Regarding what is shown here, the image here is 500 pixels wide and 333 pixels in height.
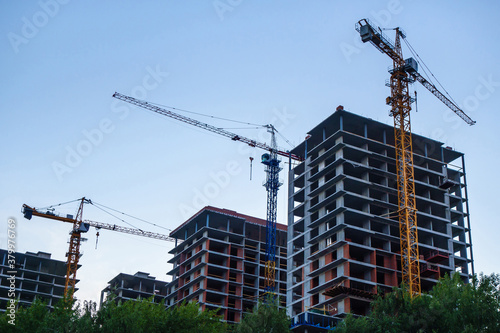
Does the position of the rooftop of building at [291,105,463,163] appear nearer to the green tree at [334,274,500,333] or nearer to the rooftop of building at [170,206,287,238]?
the rooftop of building at [170,206,287,238]

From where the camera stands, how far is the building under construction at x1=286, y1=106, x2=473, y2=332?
103125 millimetres

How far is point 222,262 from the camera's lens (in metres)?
138

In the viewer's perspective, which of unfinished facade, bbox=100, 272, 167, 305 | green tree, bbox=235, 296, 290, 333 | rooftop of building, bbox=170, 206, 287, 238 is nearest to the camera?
green tree, bbox=235, 296, 290, 333

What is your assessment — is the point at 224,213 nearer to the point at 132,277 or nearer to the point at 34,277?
the point at 132,277

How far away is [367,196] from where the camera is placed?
10956cm

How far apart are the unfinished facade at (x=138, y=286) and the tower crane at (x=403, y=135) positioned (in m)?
76.7

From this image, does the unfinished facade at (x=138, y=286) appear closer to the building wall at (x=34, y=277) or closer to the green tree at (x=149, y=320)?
the building wall at (x=34, y=277)

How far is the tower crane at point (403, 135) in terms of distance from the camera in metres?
104

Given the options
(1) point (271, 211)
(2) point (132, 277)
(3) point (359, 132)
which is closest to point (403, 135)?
(3) point (359, 132)

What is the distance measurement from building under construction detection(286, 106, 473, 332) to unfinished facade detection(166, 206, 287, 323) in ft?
67.6

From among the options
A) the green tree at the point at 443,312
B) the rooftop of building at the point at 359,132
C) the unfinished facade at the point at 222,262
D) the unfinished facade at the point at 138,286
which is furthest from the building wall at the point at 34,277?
the green tree at the point at 443,312

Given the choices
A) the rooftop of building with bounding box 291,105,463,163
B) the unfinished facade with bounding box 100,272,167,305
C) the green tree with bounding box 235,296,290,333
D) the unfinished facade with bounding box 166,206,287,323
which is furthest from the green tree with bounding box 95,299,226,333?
the unfinished facade with bounding box 100,272,167,305

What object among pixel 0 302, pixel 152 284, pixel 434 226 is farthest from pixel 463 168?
pixel 0 302

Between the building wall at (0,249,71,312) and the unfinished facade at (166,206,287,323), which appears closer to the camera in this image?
the unfinished facade at (166,206,287,323)
